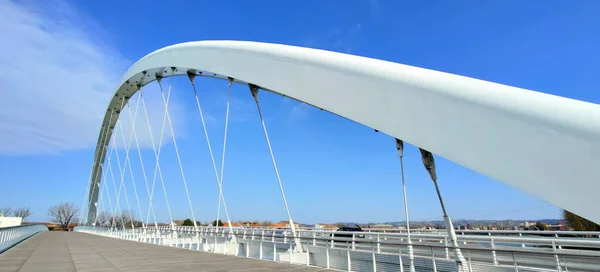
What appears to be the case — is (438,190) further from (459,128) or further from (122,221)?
(122,221)

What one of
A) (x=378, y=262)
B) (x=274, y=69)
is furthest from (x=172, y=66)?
(x=378, y=262)

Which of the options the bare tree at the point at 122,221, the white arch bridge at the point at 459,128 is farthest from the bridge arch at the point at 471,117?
the bare tree at the point at 122,221

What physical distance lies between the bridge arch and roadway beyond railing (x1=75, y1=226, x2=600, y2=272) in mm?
1123

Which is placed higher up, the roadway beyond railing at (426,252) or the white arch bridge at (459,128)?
the white arch bridge at (459,128)

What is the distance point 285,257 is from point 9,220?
60.2 metres

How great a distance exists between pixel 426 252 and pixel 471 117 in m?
4.94

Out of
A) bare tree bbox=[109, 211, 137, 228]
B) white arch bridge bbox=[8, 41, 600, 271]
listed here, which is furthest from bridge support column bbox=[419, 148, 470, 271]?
bare tree bbox=[109, 211, 137, 228]

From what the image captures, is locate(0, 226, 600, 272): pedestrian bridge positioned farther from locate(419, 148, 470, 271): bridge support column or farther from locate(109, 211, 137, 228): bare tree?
locate(109, 211, 137, 228): bare tree

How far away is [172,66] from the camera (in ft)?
52.5

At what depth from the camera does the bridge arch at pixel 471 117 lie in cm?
369

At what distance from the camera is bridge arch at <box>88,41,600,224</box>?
369 centimetres

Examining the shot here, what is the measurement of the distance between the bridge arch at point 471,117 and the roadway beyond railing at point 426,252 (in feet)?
3.68

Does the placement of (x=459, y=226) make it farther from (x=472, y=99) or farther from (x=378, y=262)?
(x=472, y=99)

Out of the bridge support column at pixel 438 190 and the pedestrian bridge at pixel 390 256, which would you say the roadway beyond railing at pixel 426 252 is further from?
the bridge support column at pixel 438 190
